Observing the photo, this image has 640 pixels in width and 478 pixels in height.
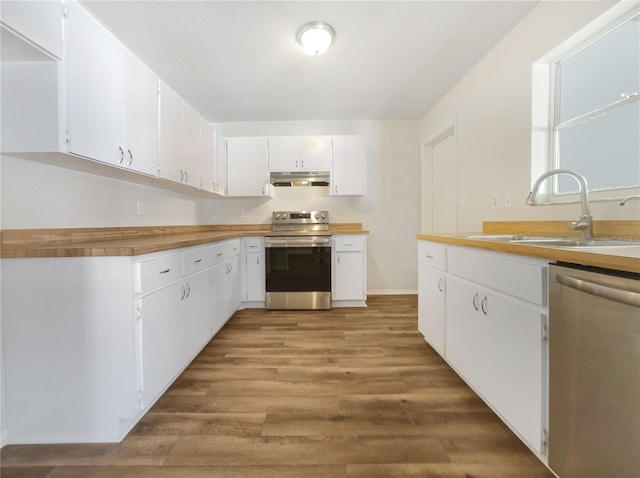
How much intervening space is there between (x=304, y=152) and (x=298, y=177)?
12.6 inches

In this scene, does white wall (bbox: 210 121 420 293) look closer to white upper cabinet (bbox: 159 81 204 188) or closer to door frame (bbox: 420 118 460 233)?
door frame (bbox: 420 118 460 233)

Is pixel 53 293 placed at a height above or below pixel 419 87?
below

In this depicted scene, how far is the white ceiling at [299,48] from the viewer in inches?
71.3

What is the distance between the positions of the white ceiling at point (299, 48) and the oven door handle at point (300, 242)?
1.60m

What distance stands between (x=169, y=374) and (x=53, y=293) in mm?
733

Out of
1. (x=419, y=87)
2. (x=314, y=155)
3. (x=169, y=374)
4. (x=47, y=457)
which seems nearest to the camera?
(x=47, y=457)

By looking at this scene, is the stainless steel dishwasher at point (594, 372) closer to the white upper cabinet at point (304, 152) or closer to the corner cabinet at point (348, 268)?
the corner cabinet at point (348, 268)

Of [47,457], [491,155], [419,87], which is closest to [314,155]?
[419,87]

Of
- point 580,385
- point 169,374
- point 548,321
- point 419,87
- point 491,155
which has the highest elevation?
point 419,87

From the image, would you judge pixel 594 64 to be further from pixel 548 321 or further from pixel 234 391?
pixel 234 391

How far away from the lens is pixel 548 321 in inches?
40.1

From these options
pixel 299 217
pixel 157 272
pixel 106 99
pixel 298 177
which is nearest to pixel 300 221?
pixel 299 217

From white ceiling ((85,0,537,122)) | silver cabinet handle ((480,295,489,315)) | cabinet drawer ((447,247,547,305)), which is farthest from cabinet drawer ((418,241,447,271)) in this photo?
white ceiling ((85,0,537,122))

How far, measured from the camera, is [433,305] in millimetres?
2012
